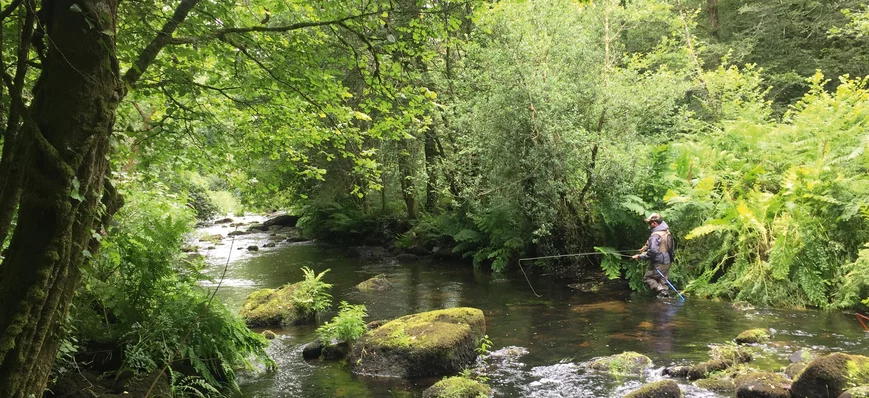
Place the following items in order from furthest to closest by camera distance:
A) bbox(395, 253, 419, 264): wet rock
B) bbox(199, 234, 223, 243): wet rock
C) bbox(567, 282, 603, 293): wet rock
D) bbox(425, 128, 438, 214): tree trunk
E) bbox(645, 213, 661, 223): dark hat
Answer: bbox(199, 234, 223, 243): wet rock
bbox(395, 253, 419, 264): wet rock
bbox(425, 128, 438, 214): tree trunk
bbox(567, 282, 603, 293): wet rock
bbox(645, 213, 661, 223): dark hat

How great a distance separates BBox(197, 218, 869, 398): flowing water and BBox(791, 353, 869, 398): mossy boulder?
95 cm

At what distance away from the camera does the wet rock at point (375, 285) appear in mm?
13922

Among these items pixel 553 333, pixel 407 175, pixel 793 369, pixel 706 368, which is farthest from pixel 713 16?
pixel 706 368

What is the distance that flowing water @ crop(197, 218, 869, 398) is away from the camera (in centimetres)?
727

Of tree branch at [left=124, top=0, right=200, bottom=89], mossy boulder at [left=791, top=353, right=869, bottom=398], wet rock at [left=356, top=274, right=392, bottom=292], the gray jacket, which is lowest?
wet rock at [left=356, top=274, right=392, bottom=292]

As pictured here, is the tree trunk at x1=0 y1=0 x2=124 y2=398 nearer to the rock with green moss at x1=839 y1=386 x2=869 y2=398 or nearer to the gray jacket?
the rock with green moss at x1=839 y1=386 x2=869 y2=398

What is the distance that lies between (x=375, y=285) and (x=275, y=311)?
142 inches

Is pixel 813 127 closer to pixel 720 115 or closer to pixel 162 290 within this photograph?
pixel 720 115

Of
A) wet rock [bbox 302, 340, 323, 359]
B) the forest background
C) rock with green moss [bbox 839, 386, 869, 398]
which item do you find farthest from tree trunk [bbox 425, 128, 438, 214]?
rock with green moss [bbox 839, 386, 869, 398]

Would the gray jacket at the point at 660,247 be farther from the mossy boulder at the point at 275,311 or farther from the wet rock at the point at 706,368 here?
the mossy boulder at the point at 275,311

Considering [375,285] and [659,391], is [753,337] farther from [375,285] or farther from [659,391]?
[375,285]

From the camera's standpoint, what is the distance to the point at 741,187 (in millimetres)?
12805

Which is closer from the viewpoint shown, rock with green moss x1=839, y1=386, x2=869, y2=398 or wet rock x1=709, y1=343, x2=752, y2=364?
rock with green moss x1=839, y1=386, x2=869, y2=398

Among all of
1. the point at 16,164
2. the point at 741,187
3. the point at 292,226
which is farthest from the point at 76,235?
the point at 292,226
